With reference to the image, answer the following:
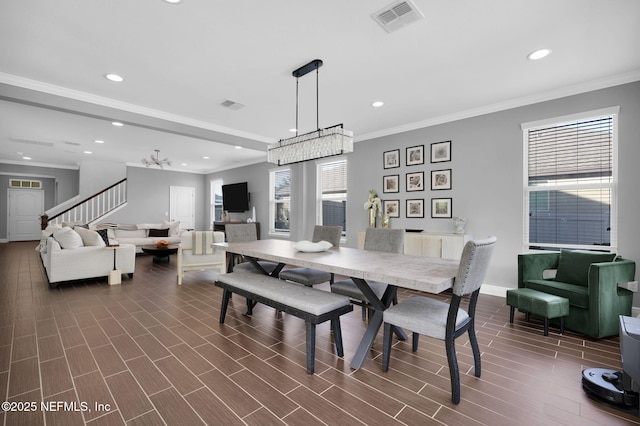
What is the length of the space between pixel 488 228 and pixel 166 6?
4.43m

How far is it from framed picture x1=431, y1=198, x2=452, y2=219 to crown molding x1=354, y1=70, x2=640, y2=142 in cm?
120

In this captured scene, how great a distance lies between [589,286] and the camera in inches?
106

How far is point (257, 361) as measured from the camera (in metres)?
2.29

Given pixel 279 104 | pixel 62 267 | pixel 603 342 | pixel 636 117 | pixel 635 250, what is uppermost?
pixel 279 104

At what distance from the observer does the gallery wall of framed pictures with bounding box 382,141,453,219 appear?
4.64 meters

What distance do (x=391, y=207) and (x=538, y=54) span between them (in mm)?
2929

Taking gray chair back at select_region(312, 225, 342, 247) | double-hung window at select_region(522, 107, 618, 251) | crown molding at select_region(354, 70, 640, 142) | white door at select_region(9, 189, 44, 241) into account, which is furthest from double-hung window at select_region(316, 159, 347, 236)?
white door at select_region(9, 189, 44, 241)

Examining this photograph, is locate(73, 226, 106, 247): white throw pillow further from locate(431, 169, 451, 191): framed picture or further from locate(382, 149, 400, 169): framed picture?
locate(431, 169, 451, 191): framed picture

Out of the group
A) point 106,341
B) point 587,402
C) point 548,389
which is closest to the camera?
point 587,402

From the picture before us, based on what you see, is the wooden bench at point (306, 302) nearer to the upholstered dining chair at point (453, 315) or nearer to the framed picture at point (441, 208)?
the upholstered dining chair at point (453, 315)

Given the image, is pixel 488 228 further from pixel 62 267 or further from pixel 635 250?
pixel 62 267

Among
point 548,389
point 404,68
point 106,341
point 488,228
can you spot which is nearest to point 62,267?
point 106,341

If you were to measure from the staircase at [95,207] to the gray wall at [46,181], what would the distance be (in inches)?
101

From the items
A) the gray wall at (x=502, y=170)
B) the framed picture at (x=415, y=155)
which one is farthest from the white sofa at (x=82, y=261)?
the framed picture at (x=415, y=155)
